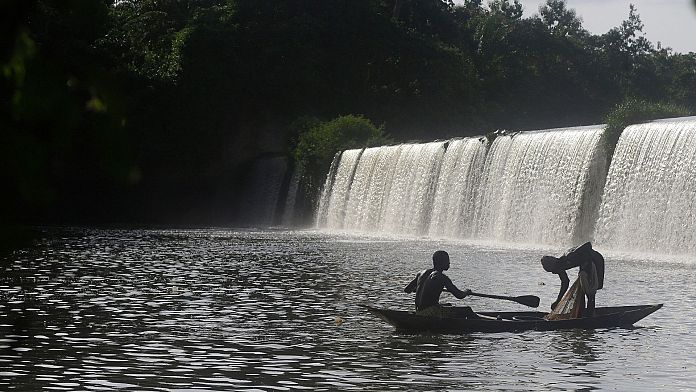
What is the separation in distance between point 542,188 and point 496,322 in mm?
23956

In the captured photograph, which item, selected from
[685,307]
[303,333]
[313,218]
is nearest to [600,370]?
[303,333]

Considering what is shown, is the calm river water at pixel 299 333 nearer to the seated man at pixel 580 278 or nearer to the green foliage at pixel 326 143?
the seated man at pixel 580 278

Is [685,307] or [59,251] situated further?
[59,251]

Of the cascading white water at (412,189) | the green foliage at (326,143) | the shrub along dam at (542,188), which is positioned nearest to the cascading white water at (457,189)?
the shrub along dam at (542,188)

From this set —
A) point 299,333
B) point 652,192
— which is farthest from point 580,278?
point 652,192

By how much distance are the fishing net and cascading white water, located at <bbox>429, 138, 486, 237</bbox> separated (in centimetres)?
2731

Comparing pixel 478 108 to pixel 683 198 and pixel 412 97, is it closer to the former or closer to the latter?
pixel 412 97

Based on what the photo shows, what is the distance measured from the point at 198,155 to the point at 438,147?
71.0 feet

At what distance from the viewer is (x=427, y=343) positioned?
1548 cm

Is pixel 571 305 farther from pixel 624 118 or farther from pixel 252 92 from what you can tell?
pixel 252 92

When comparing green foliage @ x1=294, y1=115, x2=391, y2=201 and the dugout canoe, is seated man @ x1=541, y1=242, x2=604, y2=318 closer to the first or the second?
the dugout canoe

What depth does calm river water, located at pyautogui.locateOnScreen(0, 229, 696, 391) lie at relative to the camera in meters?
12.2

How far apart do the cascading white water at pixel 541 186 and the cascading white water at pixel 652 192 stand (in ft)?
4.02

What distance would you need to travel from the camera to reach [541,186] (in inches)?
1565
